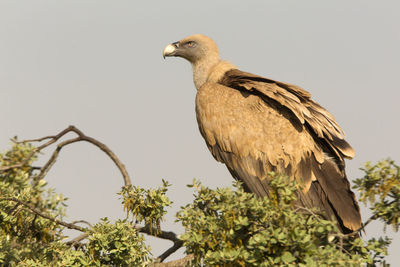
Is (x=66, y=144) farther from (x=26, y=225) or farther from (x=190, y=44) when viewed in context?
(x=190, y=44)

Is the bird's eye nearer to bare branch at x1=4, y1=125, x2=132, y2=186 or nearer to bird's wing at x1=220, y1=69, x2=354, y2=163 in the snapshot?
bird's wing at x1=220, y1=69, x2=354, y2=163

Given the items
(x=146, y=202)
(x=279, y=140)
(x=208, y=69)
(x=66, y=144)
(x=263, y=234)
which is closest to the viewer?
(x=263, y=234)

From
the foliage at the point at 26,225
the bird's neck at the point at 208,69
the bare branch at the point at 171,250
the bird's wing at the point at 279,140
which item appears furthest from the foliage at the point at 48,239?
the bird's neck at the point at 208,69

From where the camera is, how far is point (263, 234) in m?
5.08

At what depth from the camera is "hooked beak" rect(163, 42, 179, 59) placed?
10.9 m

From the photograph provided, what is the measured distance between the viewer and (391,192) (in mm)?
5598

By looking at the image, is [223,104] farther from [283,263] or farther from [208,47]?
[283,263]

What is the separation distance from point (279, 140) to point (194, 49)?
10.9ft

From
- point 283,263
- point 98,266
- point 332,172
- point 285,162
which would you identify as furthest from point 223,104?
point 283,263

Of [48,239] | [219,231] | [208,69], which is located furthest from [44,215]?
[208,69]

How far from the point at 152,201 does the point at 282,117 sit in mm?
2619

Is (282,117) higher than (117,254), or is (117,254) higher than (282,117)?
(282,117)

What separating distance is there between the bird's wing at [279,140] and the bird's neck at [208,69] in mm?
1123

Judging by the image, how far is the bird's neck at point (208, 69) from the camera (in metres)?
10.0
